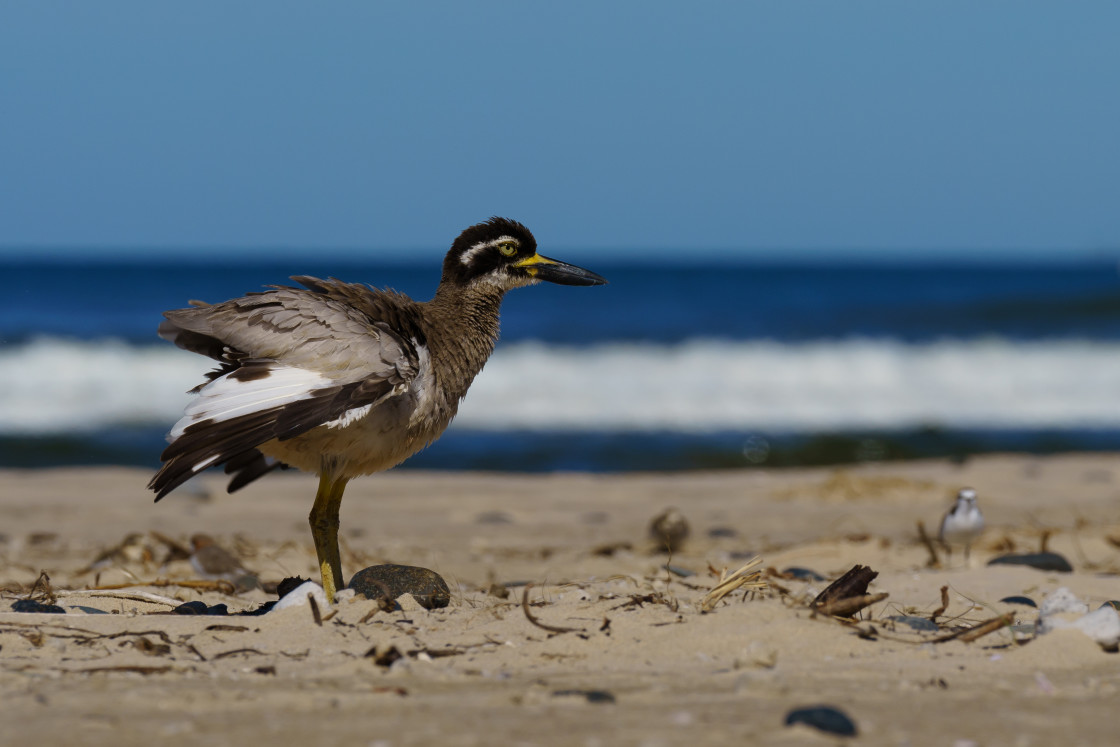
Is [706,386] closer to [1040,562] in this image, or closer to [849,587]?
[1040,562]

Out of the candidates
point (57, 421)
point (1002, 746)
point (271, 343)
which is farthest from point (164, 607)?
point (57, 421)

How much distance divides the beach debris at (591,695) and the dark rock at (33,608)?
80.3 inches

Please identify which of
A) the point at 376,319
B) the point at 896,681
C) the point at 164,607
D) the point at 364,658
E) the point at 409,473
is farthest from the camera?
the point at 409,473

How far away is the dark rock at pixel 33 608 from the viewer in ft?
13.0

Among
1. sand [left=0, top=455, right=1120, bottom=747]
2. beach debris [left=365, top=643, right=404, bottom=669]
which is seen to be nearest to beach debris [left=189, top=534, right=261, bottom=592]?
sand [left=0, top=455, right=1120, bottom=747]

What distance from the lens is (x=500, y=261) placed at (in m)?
5.53

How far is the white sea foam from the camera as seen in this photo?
58.4 feet

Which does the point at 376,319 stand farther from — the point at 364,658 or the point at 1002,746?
the point at 1002,746

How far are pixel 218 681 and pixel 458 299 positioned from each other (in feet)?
8.55

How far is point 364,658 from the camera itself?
3260 mm

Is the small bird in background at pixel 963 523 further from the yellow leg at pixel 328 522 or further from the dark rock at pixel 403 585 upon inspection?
the yellow leg at pixel 328 522

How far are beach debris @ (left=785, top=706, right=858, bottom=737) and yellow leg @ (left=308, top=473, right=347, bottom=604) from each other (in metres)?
2.50

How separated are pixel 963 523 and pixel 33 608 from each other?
4360 mm

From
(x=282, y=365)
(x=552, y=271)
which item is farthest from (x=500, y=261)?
(x=282, y=365)
